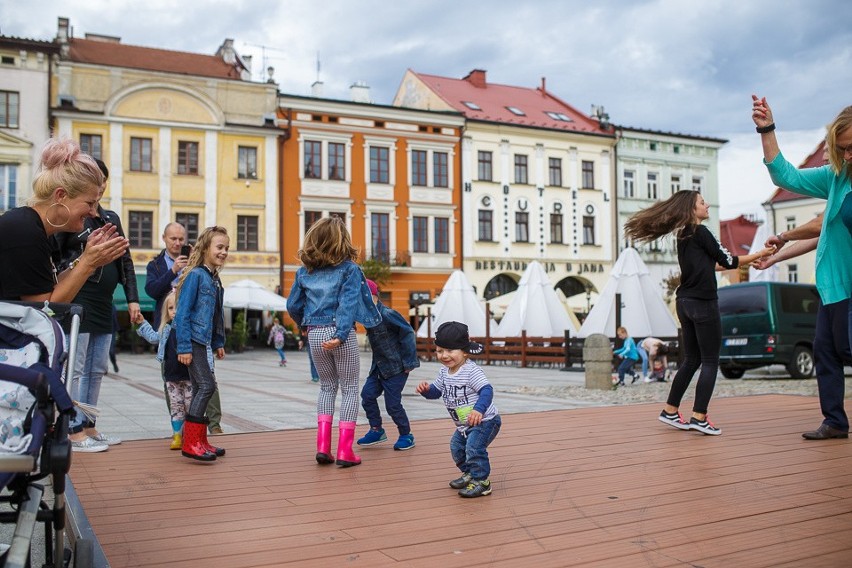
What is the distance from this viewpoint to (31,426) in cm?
261

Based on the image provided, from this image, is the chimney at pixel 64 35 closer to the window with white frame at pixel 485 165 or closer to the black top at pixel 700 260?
the window with white frame at pixel 485 165

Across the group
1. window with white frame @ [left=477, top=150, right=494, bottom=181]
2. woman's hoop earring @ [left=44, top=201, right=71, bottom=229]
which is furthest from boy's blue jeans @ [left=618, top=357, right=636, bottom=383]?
window with white frame @ [left=477, top=150, right=494, bottom=181]

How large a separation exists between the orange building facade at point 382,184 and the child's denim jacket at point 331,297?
103 ft

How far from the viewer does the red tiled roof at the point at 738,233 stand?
203 feet

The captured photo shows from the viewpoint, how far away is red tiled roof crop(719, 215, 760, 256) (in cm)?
6175

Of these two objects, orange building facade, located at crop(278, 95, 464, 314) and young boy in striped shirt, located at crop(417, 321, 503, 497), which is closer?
young boy in striped shirt, located at crop(417, 321, 503, 497)

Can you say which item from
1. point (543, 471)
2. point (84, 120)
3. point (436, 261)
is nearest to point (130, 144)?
point (84, 120)

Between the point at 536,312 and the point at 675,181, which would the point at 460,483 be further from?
the point at 675,181

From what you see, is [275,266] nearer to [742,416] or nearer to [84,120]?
[84,120]

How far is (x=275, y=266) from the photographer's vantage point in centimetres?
3694

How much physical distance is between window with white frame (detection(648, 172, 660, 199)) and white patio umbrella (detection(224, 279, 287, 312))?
24.3m

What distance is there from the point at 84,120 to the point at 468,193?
1754 centimetres

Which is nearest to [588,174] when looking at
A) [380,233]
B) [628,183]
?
[628,183]

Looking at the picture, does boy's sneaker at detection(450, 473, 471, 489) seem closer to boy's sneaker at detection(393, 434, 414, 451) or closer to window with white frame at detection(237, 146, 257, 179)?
boy's sneaker at detection(393, 434, 414, 451)
